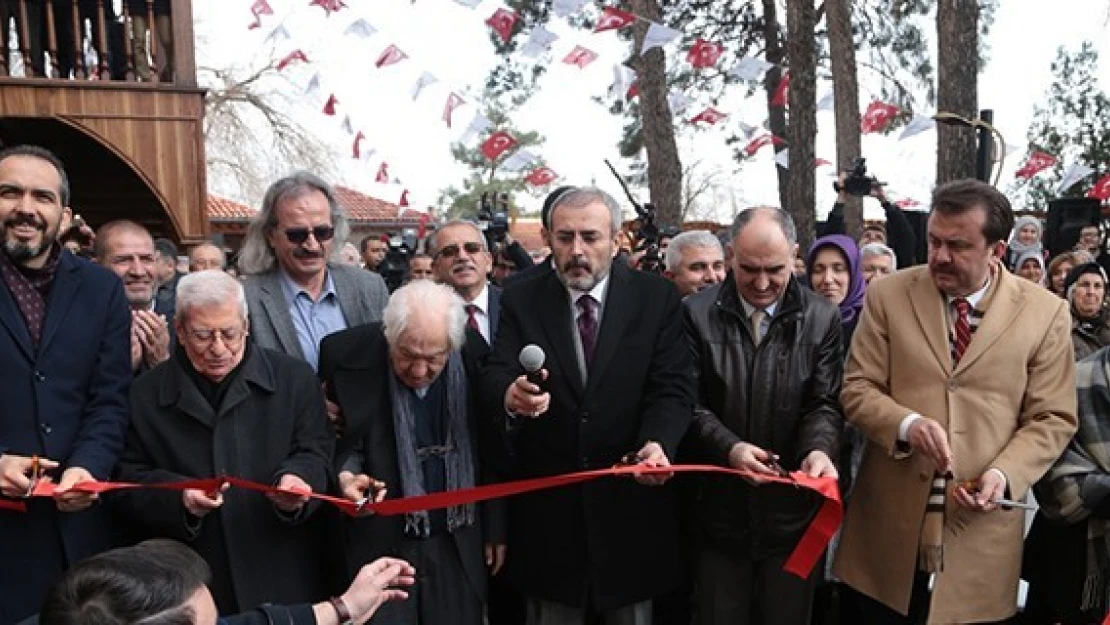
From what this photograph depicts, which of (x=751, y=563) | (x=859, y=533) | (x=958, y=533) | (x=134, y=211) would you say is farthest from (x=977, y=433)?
(x=134, y=211)

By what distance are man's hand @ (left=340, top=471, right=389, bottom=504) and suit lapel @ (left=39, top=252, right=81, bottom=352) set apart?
106 centimetres

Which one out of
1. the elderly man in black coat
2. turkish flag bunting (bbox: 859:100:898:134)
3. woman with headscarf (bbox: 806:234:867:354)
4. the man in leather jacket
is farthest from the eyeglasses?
turkish flag bunting (bbox: 859:100:898:134)

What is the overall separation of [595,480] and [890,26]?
16.7 meters

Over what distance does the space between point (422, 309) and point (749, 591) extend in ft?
5.27

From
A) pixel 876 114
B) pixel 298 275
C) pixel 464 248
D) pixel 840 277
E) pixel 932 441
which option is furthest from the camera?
pixel 876 114

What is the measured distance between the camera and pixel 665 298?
3.59m

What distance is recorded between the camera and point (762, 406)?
352 cm

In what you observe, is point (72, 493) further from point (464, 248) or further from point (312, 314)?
point (464, 248)

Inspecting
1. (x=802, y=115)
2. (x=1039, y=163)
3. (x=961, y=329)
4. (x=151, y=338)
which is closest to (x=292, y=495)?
(x=151, y=338)

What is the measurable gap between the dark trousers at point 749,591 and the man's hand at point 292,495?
59.4 inches

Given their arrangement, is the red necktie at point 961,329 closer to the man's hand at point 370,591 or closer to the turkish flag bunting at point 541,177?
the man's hand at point 370,591

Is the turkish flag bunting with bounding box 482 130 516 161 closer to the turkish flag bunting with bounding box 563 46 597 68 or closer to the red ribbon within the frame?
the turkish flag bunting with bounding box 563 46 597 68

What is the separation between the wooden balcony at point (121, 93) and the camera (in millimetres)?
9250

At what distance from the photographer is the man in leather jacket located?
3504 millimetres
